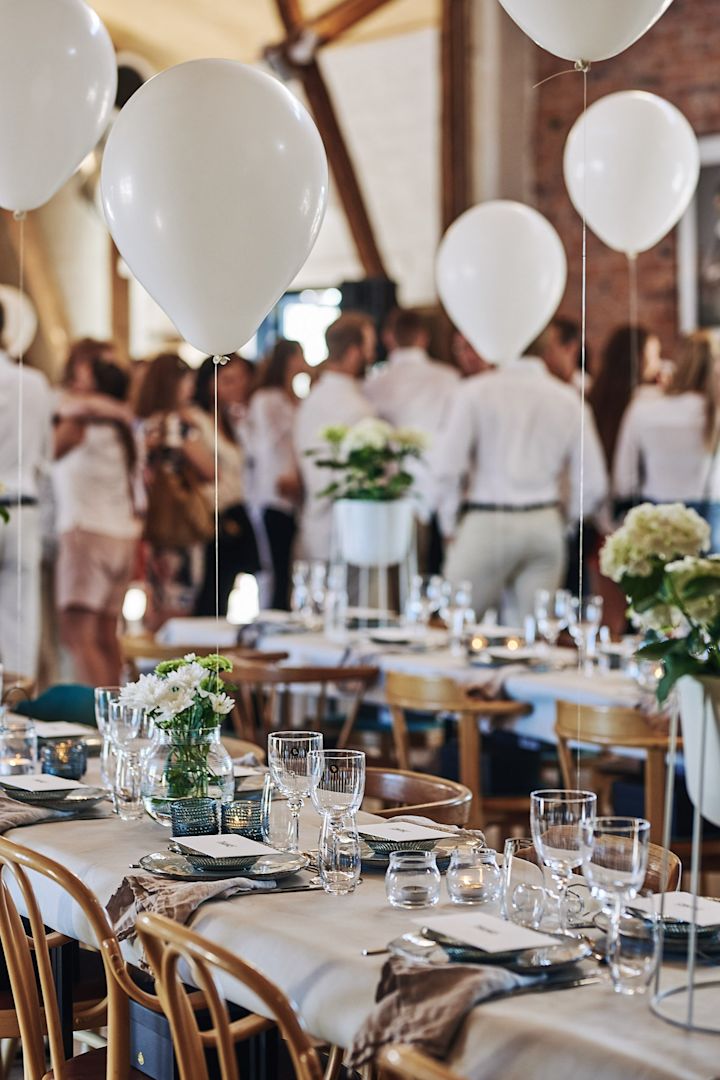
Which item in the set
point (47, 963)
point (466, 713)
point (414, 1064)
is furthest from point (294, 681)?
point (414, 1064)

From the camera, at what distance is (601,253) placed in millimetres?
9344

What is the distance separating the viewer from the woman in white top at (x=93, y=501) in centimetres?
731

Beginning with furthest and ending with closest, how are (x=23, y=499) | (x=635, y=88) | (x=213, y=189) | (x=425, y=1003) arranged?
1. (x=635, y=88)
2. (x=23, y=499)
3. (x=213, y=189)
4. (x=425, y=1003)

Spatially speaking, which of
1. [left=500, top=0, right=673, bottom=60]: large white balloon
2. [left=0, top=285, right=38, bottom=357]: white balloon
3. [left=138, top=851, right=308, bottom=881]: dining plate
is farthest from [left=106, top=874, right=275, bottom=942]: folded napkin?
[left=0, top=285, right=38, bottom=357]: white balloon

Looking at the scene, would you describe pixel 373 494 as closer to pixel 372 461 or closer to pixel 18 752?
pixel 372 461

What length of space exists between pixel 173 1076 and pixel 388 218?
27.2ft

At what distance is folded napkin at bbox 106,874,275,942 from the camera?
7.53ft

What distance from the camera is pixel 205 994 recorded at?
1.91 metres

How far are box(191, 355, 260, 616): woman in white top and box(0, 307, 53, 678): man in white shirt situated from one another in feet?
2.61

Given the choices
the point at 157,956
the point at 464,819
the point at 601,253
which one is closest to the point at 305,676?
the point at 464,819

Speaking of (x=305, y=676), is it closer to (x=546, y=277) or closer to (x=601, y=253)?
(x=546, y=277)

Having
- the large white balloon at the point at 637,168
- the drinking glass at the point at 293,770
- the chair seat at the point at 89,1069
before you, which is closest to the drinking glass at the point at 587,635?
the large white balloon at the point at 637,168

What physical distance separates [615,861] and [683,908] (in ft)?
0.83

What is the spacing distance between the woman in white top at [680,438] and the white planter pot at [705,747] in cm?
519
